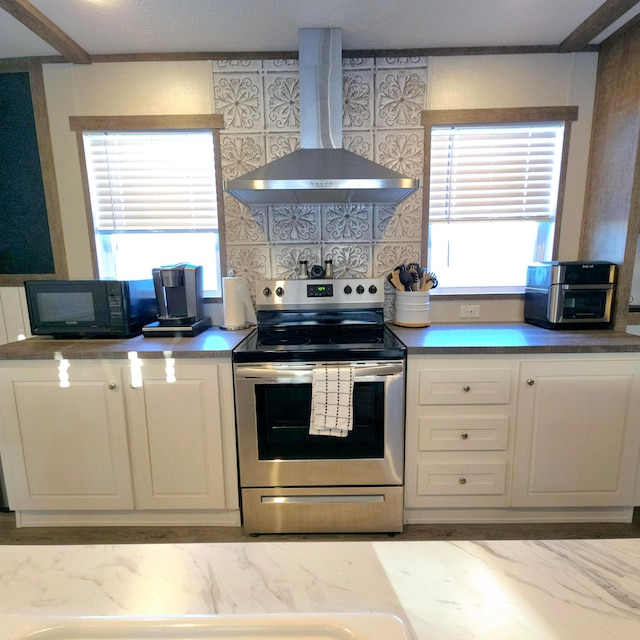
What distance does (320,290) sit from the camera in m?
2.24

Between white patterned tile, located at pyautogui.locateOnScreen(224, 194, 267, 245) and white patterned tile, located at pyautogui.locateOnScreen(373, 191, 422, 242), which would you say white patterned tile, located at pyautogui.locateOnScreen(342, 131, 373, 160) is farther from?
white patterned tile, located at pyautogui.locateOnScreen(224, 194, 267, 245)

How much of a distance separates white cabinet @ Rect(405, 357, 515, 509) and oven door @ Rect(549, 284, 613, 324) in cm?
56

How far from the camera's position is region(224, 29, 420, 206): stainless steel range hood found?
1721 millimetres

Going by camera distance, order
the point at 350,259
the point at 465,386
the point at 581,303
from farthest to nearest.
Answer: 1. the point at 350,259
2. the point at 581,303
3. the point at 465,386

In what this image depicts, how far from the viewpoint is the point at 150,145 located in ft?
7.47

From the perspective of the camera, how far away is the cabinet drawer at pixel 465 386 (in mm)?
1797

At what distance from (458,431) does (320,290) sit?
3.53 ft

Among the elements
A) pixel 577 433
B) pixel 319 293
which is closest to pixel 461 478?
pixel 577 433

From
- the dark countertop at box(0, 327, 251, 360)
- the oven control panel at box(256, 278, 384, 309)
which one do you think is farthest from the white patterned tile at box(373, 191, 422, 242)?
the dark countertop at box(0, 327, 251, 360)

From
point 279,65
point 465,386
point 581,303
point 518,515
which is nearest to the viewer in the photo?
point 465,386

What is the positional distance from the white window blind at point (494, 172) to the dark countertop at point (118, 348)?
1547mm

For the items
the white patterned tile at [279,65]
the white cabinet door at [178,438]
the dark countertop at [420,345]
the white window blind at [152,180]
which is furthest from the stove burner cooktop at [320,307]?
the white patterned tile at [279,65]

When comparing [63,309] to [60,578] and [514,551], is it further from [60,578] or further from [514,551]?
[514,551]

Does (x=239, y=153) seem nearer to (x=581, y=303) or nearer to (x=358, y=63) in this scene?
(x=358, y=63)
